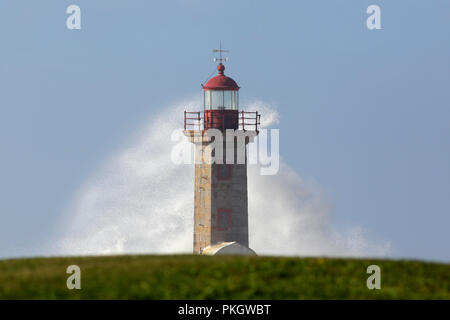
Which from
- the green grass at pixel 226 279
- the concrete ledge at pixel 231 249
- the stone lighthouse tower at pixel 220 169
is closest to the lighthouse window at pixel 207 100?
the stone lighthouse tower at pixel 220 169

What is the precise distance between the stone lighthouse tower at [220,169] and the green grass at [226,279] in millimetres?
24111

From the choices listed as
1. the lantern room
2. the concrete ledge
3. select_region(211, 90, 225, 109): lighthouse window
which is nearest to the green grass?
the concrete ledge

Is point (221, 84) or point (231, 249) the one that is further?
point (221, 84)

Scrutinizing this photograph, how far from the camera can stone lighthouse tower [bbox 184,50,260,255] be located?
174 feet

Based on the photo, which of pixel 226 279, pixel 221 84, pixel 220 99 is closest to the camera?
pixel 226 279

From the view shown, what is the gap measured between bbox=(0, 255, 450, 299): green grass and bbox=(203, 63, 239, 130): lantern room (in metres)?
25.8

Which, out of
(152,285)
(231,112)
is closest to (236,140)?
(231,112)

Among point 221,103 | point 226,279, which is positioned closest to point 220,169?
point 221,103

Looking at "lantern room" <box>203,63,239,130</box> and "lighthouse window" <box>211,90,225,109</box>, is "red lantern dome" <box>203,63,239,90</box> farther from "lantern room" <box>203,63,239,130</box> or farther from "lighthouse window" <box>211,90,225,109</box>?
"lighthouse window" <box>211,90,225,109</box>

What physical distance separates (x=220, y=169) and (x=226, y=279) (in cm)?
2706

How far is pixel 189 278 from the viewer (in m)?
26.4

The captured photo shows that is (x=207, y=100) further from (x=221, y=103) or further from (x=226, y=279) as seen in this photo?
(x=226, y=279)

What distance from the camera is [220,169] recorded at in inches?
2104

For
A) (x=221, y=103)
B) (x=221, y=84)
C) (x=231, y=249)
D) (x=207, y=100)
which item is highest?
(x=221, y=84)
